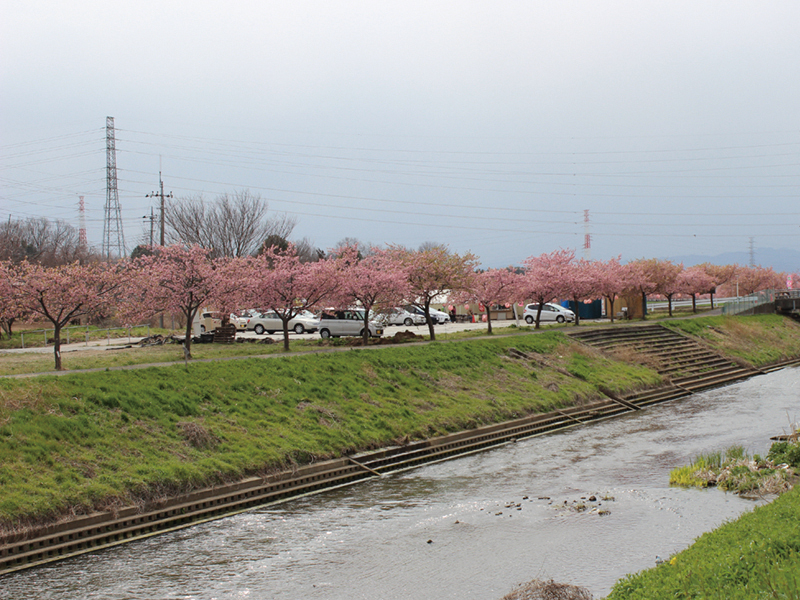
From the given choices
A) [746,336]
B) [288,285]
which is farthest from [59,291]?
[746,336]

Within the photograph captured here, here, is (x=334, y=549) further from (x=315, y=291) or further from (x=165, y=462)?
(x=315, y=291)

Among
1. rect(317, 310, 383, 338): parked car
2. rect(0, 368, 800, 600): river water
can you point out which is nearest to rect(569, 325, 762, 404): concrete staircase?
rect(317, 310, 383, 338): parked car

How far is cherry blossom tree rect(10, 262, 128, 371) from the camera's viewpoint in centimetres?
2094

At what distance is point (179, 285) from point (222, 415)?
975cm

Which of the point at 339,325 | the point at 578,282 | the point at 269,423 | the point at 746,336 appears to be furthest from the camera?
the point at 746,336

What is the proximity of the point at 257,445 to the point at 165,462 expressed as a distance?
2.49 metres

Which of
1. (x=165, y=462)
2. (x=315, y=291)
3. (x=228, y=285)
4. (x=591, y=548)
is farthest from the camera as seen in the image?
(x=315, y=291)

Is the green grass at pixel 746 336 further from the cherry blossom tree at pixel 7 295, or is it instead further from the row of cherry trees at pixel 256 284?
the cherry blossom tree at pixel 7 295

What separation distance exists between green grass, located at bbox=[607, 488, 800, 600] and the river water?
231cm

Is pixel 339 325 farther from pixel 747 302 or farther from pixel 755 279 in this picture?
pixel 755 279

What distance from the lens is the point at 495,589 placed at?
9.34 metres

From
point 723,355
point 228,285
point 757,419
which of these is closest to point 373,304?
point 228,285

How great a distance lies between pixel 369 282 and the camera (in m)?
31.0

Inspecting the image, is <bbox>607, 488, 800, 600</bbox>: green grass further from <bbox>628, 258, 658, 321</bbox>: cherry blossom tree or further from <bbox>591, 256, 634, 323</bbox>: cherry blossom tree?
<bbox>628, 258, 658, 321</bbox>: cherry blossom tree
